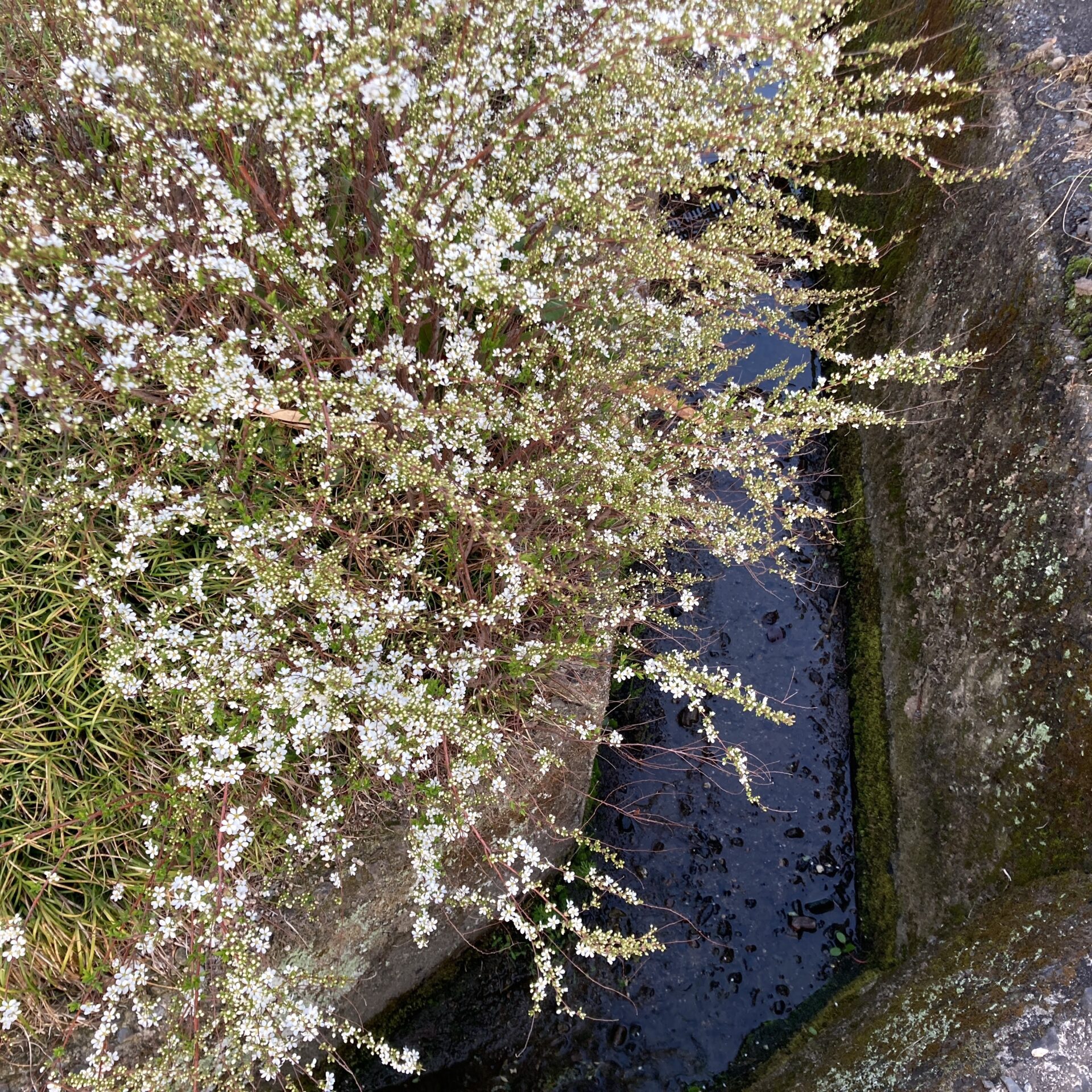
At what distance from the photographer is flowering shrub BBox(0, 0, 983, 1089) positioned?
1998mm

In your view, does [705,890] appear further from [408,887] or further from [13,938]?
[13,938]

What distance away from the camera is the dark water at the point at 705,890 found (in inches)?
137

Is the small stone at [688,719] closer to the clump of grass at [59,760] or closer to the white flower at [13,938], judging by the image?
the clump of grass at [59,760]

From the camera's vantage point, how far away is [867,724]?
4.09m

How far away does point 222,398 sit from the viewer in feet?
6.12

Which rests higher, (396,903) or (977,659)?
(977,659)

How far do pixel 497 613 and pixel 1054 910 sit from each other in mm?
2642

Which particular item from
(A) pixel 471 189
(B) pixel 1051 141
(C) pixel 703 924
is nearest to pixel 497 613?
(A) pixel 471 189

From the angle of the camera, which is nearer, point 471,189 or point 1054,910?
point 471,189

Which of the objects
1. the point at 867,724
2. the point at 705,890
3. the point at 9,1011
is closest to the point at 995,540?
the point at 867,724

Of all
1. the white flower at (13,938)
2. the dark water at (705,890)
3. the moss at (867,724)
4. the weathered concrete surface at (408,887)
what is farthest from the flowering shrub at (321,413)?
the moss at (867,724)

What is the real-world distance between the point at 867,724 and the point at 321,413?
362 centimetres

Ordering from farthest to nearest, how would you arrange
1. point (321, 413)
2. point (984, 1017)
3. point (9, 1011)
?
point (984, 1017) → point (321, 413) → point (9, 1011)

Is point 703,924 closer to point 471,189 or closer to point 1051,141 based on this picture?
point 471,189
